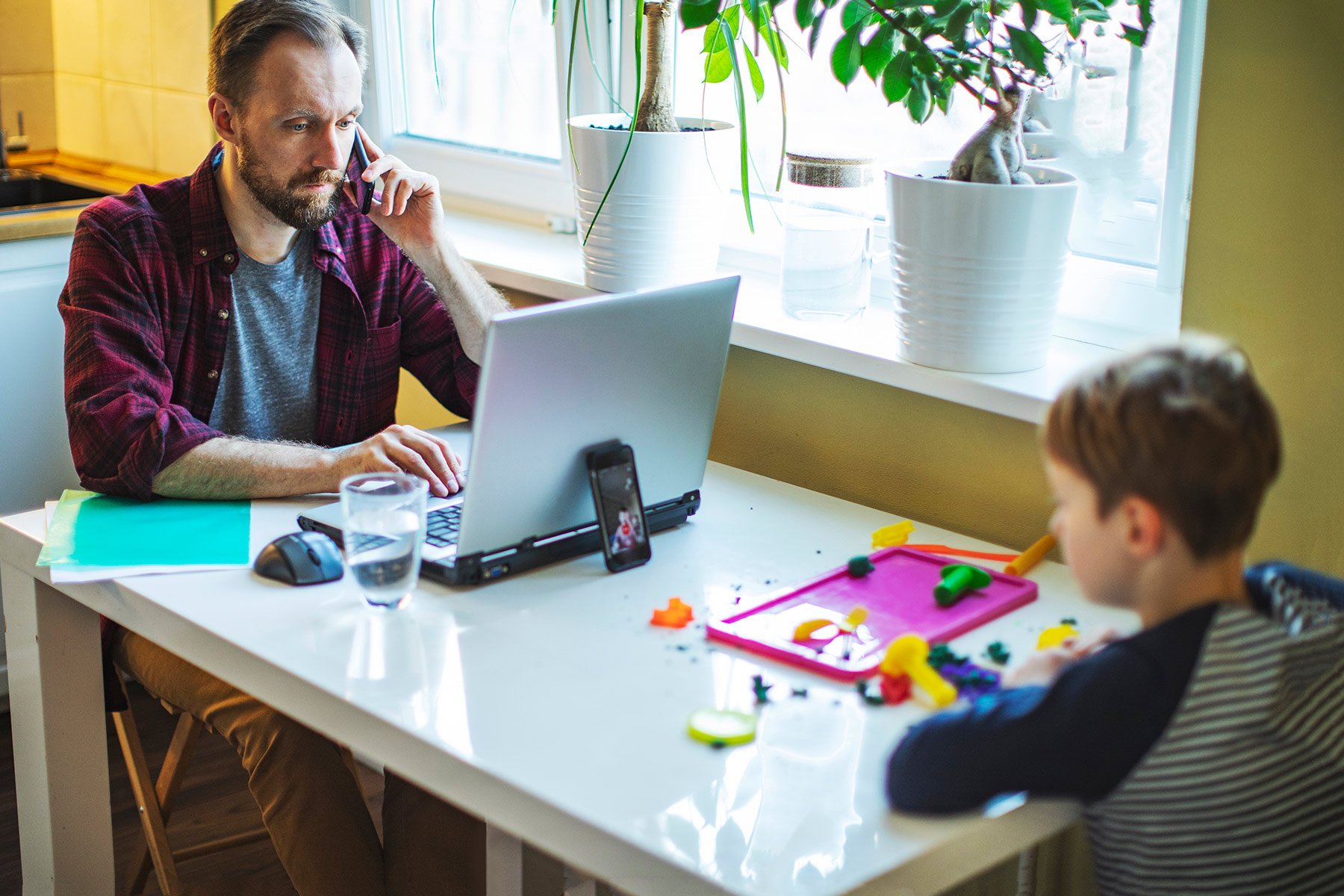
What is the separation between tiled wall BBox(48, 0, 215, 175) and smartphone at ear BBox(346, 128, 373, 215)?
97cm

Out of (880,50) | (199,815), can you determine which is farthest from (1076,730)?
(199,815)

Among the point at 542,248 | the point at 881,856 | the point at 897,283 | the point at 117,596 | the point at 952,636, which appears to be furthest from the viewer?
the point at 542,248

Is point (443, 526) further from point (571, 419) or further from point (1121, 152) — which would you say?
point (1121, 152)

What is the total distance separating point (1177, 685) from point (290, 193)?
4.37 feet

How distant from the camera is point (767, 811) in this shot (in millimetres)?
936

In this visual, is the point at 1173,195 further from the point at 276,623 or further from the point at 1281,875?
the point at 276,623

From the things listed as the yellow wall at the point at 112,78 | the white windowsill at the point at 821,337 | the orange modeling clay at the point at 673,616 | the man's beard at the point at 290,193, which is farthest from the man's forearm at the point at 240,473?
the yellow wall at the point at 112,78

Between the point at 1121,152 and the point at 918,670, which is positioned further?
the point at 1121,152

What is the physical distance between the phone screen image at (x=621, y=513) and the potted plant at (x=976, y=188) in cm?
45

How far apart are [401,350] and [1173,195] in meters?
1.12

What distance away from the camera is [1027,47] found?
141 cm

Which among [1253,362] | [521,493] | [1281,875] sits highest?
[1253,362]

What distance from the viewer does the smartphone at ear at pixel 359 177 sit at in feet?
6.10

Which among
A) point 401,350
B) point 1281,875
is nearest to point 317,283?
point 401,350
